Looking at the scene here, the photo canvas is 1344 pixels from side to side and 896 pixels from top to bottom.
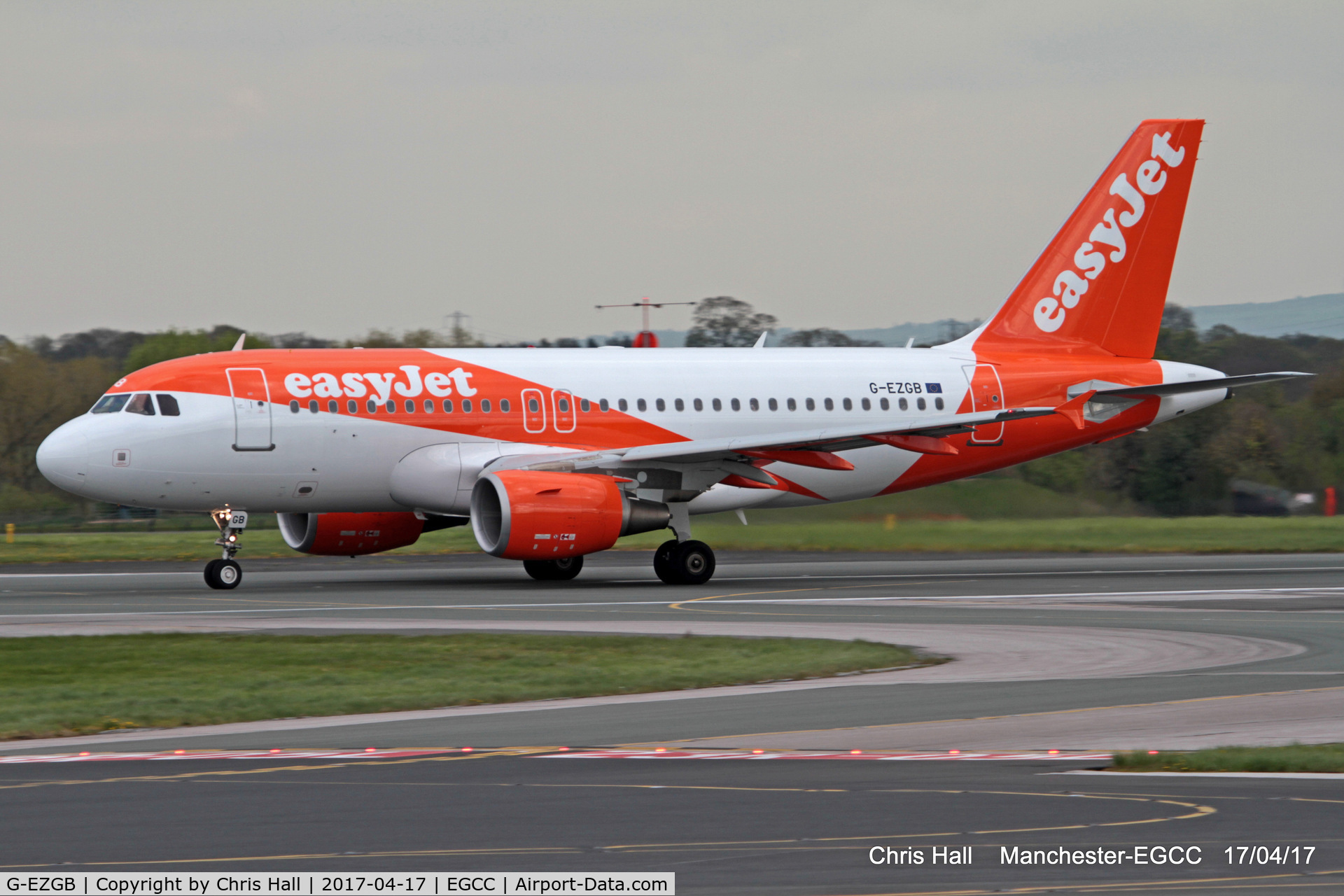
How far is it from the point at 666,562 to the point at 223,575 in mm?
7524

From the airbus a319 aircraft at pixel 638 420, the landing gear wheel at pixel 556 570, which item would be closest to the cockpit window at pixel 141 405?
the airbus a319 aircraft at pixel 638 420

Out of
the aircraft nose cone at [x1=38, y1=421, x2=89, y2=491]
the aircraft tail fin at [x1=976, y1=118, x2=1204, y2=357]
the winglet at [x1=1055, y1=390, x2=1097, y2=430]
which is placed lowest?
the aircraft nose cone at [x1=38, y1=421, x2=89, y2=491]

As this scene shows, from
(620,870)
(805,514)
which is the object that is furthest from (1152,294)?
(620,870)

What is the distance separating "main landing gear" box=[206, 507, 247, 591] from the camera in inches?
1119

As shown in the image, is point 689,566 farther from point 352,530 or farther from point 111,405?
point 111,405

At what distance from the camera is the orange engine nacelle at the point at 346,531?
3167 centimetres

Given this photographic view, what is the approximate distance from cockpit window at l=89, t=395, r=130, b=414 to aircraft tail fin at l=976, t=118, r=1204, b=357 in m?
17.1

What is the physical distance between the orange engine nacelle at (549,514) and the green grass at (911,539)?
5749mm

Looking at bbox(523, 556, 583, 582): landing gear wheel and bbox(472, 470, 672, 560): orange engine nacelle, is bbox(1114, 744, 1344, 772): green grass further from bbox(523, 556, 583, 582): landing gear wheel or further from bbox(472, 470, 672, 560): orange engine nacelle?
bbox(523, 556, 583, 582): landing gear wheel

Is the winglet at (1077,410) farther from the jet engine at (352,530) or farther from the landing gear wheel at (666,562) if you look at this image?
the jet engine at (352,530)

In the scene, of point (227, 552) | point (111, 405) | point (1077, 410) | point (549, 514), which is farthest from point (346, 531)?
point (1077, 410)

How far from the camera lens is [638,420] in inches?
1243

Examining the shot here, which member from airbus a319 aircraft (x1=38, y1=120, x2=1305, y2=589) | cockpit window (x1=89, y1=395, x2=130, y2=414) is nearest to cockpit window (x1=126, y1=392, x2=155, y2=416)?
airbus a319 aircraft (x1=38, y1=120, x2=1305, y2=589)

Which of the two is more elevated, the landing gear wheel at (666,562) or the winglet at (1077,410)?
the winglet at (1077,410)
